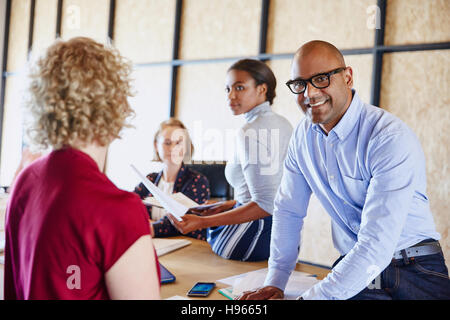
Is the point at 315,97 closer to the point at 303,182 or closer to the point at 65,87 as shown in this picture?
the point at 303,182

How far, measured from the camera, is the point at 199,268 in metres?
1.55

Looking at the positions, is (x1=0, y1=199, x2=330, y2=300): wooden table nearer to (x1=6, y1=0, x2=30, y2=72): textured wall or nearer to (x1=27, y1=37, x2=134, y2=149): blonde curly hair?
(x1=27, y1=37, x2=134, y2=149): blonde curly hair

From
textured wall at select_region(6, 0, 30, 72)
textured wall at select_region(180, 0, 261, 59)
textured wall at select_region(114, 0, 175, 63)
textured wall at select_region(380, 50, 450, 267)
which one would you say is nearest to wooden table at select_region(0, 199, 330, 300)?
textured wall at select_region(380, 50, 450, 267)

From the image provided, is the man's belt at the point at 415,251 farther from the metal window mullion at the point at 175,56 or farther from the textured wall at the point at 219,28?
the metal window mullion at the point at 175,56

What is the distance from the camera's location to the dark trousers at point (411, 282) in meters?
1.30

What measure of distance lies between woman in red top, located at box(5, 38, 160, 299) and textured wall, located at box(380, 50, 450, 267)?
281 cm

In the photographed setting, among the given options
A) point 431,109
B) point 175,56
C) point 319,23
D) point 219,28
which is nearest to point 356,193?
point 431,109

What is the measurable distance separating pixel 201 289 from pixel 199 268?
10.4 inches

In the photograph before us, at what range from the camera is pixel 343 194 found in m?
1.44

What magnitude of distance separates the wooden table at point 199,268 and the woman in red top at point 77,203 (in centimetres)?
50

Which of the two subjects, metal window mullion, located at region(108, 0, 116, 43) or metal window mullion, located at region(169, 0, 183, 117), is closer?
metal window mullion, located at region(169, 0, 183, 117)

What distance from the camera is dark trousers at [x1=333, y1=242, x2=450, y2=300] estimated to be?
1.30 metres
